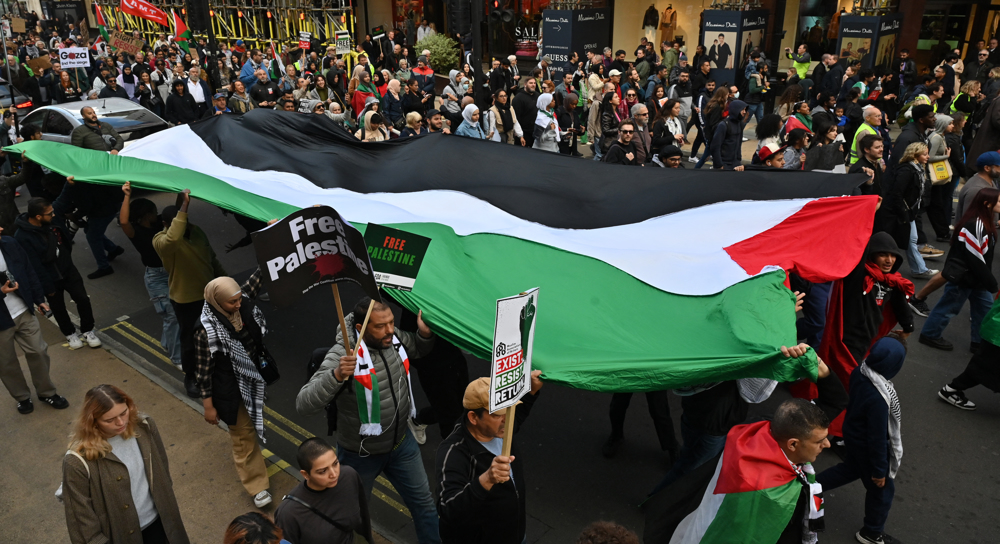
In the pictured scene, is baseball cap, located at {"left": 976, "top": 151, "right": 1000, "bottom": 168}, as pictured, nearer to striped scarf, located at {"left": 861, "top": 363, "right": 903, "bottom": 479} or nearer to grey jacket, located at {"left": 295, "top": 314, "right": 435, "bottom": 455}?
striped scarf, located at {"left": 861, "top": 363, "right": 903, "bottom": 479}

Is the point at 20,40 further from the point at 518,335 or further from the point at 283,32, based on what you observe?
the point at 518,335

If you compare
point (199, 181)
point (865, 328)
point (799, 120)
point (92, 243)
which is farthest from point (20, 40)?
point (865, 328)

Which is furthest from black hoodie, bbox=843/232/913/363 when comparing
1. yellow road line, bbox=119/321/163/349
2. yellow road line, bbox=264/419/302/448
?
yellow road line, bbox=119/321/163/349

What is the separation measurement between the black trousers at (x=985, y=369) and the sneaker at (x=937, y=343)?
4.04 feet

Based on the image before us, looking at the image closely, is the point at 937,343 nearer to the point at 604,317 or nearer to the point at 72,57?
the point at 604,317

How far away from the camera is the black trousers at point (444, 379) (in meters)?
5.29

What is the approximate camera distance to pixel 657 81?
16.5 metres

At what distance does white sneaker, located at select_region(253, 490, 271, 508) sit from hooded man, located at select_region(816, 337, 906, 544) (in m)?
4.00

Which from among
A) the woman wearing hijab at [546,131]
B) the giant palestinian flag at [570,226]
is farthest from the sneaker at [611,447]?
the woman wearing hijab at [546,131]

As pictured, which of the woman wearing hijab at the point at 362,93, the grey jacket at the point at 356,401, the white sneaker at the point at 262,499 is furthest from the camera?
the woman wearing hijab at the point at 362,93

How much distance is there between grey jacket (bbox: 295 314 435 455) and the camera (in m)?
4.30

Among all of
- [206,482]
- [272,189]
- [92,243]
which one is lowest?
[206,482]

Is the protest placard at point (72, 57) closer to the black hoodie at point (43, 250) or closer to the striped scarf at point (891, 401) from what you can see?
the black hoodie at point (43, 250)

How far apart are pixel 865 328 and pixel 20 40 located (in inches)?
1330
